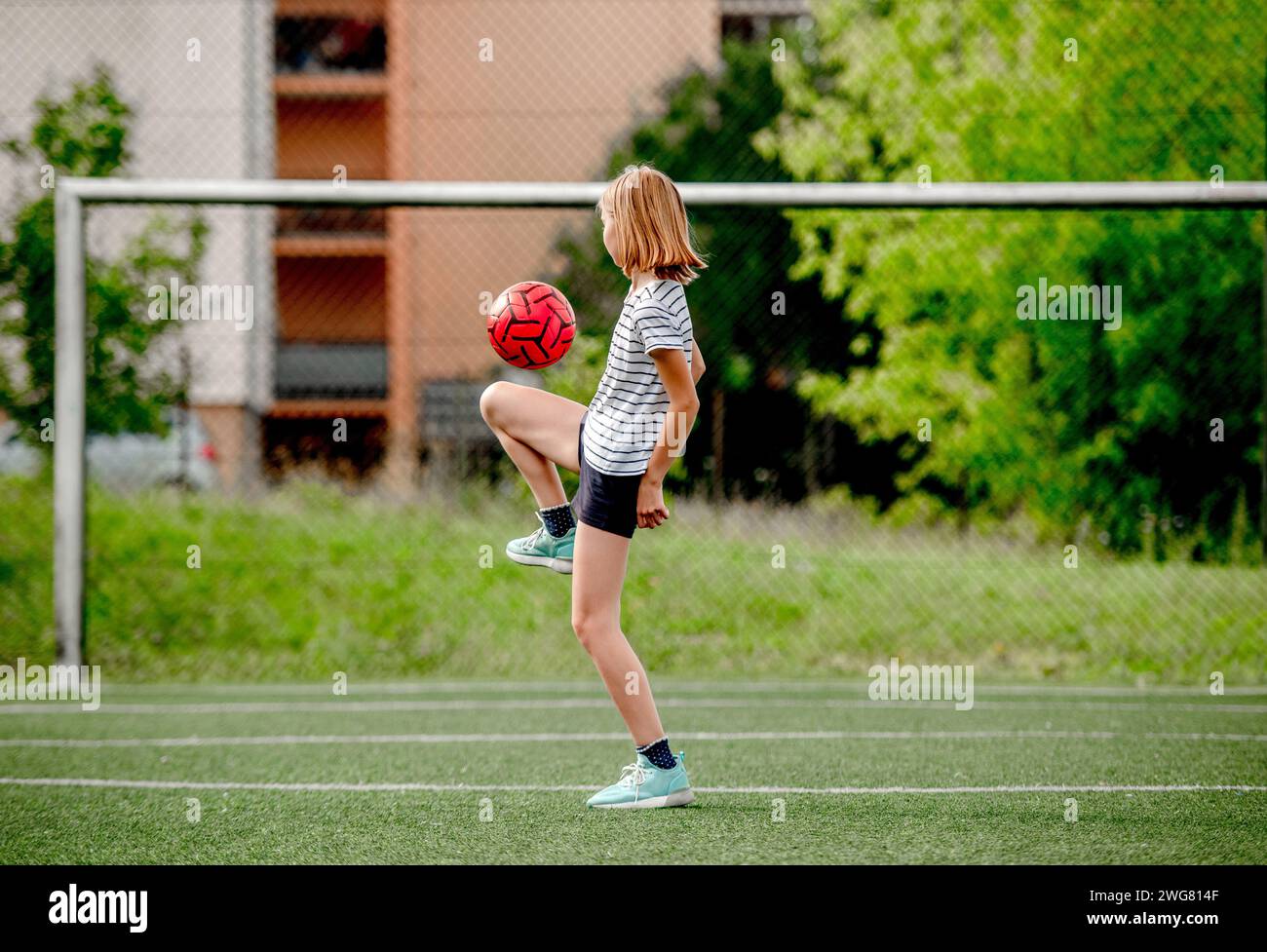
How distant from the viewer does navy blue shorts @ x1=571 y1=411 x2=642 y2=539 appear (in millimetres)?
3395

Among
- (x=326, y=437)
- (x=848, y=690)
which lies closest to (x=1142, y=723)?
(x=848, y=690)

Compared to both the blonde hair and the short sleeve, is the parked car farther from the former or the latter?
the short sleeve

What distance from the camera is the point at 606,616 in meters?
3.48

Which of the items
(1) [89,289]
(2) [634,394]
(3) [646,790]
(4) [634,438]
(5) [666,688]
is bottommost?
A: (5) [666,688]

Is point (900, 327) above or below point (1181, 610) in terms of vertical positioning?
above

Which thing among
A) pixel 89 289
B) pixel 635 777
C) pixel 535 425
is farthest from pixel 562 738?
pixel 89 289

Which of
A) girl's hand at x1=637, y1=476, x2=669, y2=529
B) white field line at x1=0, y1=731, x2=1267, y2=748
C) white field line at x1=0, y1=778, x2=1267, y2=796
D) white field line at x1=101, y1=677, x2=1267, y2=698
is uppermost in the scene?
girl's hand at x1=637, y1=476, x2=669, y2=529

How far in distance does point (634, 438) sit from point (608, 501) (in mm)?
175

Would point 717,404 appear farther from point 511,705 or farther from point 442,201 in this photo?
point 511,705

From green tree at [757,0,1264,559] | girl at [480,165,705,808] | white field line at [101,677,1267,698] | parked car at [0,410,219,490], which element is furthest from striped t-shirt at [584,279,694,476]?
parked car at [0,410,219,490]

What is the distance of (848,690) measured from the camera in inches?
275

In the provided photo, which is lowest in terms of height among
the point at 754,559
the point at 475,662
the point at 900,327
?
the point at 475,662
